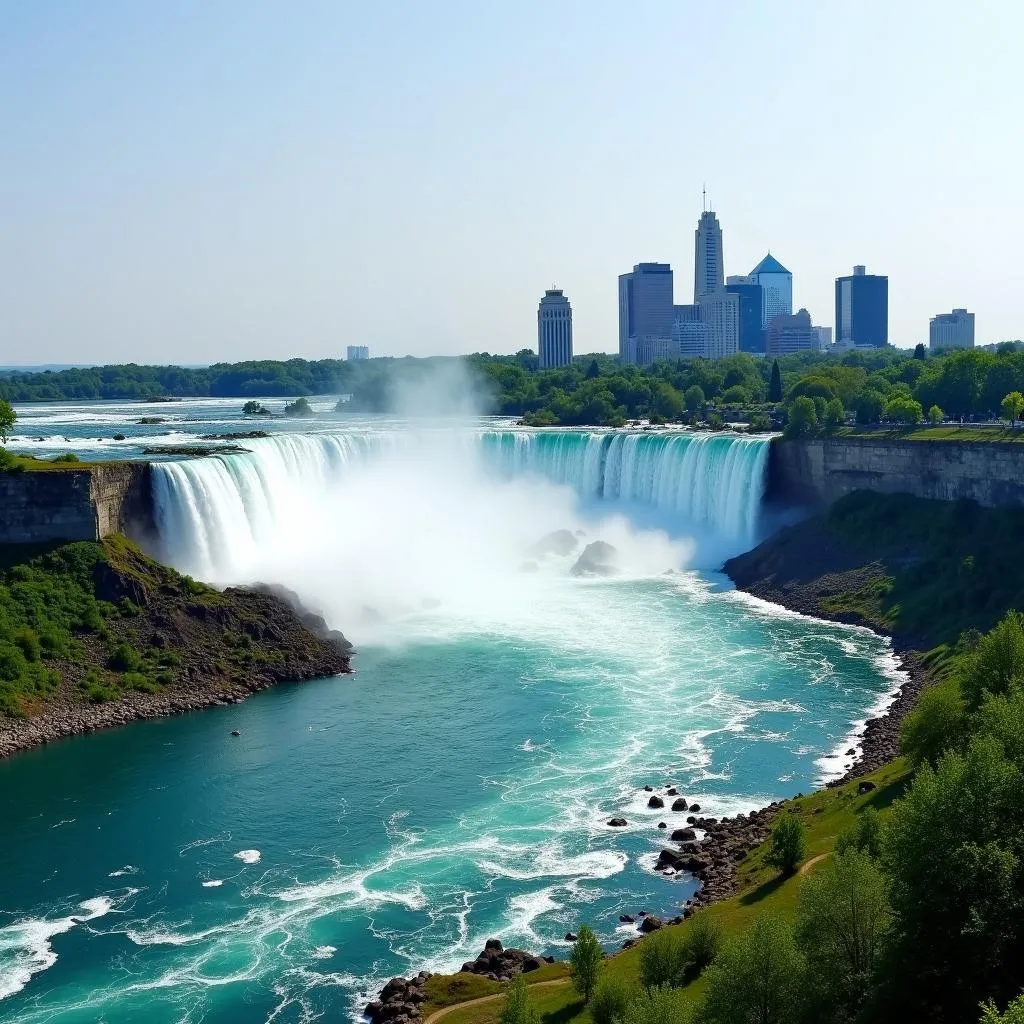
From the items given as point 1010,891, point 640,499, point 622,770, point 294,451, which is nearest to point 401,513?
point 294,451

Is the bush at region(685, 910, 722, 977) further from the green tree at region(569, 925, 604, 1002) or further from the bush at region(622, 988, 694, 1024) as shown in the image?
the bush at region(622, 988, 694, 1024)

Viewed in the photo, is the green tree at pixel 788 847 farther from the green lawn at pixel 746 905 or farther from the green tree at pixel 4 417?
the green tree at pixel 4 417

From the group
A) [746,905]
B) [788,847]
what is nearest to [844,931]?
[746,905]

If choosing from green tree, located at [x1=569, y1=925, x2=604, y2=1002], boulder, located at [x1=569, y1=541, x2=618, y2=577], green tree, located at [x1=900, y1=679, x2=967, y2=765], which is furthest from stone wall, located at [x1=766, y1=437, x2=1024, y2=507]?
green tree, located at [x1=569, y1=925, x2=604, y2=1002]

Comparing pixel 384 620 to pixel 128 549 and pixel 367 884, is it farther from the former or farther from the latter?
pixel 367 884

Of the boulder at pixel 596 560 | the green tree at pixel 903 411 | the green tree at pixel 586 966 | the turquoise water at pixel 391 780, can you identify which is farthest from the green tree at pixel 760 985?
the green tree at pixel 903 411

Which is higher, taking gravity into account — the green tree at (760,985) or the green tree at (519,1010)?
the green tree at (760,985)
